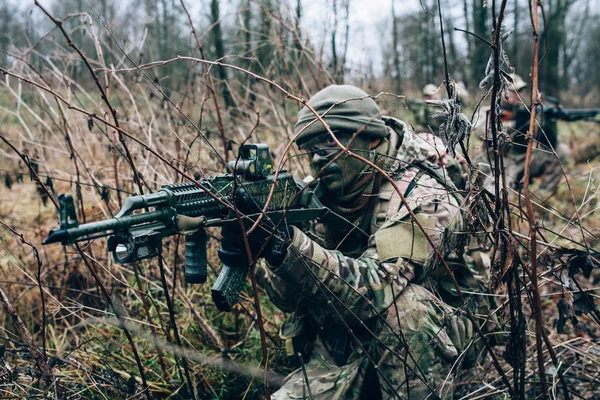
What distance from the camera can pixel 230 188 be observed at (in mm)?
2010

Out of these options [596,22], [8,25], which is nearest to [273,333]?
[8,25]

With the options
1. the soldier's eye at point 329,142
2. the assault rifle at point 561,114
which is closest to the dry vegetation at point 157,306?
the soldier's eye at point 329,142

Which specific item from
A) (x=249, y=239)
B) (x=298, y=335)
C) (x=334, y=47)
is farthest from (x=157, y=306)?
(x=334, y=47)

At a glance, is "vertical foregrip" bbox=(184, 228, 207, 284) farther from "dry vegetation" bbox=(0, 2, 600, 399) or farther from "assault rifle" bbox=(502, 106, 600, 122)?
"assault rifle" bbox=(502, 106, 600, 122)

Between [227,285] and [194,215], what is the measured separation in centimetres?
44

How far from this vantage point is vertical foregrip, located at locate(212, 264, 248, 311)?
2.11 metres

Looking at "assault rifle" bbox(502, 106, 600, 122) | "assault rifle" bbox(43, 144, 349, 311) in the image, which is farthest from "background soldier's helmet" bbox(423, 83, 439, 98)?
"assault rifle" bbox(502, 106, 600, 122)

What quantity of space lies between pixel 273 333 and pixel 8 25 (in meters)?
25.6

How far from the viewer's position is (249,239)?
2.09m

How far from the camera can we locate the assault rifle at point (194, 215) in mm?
1514

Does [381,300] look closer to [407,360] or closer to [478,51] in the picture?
[407,360]

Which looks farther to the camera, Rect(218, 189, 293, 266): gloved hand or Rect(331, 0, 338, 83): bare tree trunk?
Rect(331, 0, 338, 83): bare tree trunk

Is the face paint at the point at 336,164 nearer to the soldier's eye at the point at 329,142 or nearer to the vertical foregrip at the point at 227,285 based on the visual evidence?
the soldier's eye at the point at 329,142

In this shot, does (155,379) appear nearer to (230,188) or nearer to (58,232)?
(230,188)
